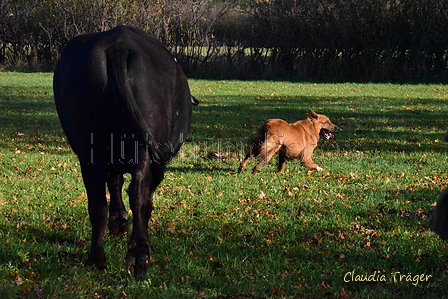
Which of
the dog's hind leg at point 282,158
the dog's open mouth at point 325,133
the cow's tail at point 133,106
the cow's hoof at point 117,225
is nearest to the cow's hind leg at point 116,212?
the cow's hoof at point 117,225

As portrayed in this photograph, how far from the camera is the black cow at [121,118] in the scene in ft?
13.0

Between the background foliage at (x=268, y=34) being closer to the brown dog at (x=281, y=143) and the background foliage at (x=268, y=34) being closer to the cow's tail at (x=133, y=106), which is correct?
the brown dog at (x=281, y=143)

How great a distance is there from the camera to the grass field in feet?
13.5

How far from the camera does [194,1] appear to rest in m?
35.3

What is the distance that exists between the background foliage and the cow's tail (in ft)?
83.3

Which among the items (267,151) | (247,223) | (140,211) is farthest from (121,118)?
(267,151)

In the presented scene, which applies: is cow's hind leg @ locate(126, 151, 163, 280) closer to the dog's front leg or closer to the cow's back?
the cow's back

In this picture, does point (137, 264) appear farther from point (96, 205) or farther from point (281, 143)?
point (281, 143)

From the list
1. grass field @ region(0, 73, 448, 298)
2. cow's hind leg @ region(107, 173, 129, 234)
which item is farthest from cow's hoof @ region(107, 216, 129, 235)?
grass field @ region(0, 73, 448, 298)

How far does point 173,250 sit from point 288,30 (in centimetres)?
2727

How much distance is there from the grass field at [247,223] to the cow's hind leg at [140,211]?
0.58 feet

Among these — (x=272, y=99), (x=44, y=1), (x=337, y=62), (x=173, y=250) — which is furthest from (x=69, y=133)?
(x=44, y=1)

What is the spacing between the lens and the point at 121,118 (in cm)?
404

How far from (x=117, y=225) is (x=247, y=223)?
1.40 meters
